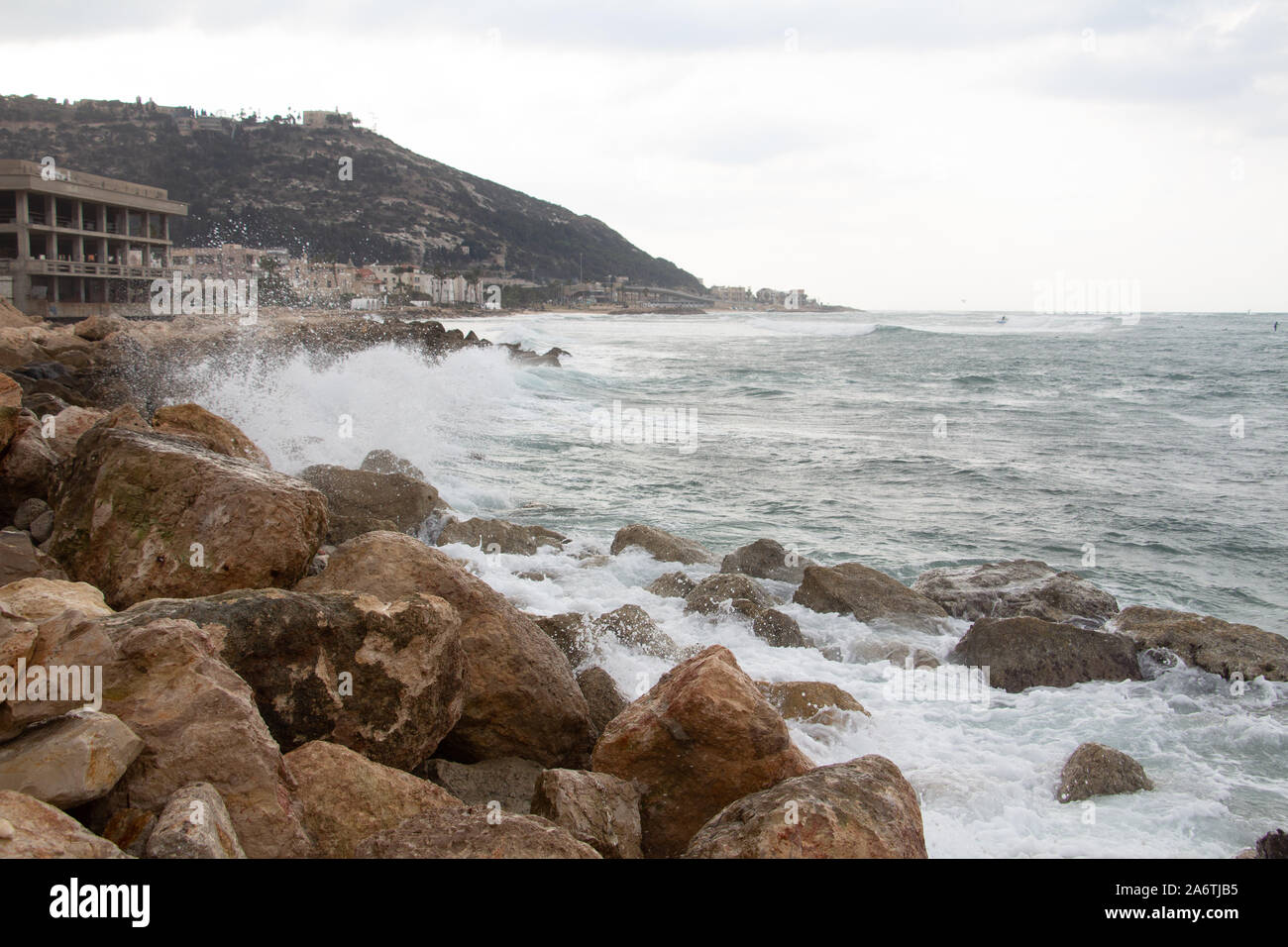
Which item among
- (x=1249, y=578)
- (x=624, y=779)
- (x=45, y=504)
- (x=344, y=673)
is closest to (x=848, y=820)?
(x=624, y=779)

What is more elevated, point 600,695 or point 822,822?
point 822,822

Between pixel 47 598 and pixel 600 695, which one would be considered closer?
pixel 47 598

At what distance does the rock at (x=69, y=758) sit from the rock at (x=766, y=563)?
7.31 m

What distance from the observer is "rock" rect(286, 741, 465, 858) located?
11.9ft

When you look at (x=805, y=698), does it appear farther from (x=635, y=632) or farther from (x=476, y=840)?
(x=476, y=840)

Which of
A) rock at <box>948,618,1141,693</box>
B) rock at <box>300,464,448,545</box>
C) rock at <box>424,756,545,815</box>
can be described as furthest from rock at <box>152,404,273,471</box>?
rock at <box>948,618,1141,693</box>

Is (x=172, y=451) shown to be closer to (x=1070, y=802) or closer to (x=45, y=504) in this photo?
(x=45, y=504)

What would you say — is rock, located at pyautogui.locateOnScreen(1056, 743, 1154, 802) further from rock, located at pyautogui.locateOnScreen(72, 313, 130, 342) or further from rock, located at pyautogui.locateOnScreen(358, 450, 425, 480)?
rock, located at pyautogui.locateOnScreen(72, 313, 130, 342)

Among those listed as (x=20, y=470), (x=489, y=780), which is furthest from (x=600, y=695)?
(x=20, y=470)

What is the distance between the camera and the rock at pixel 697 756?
4.32 metres

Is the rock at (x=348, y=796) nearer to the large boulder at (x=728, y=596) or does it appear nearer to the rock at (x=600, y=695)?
the rock at (x=600, y=695)

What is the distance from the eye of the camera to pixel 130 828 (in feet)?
10.00

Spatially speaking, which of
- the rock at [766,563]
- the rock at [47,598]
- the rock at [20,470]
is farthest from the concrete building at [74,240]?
the rock at [47,598]

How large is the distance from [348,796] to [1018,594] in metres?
7.55
